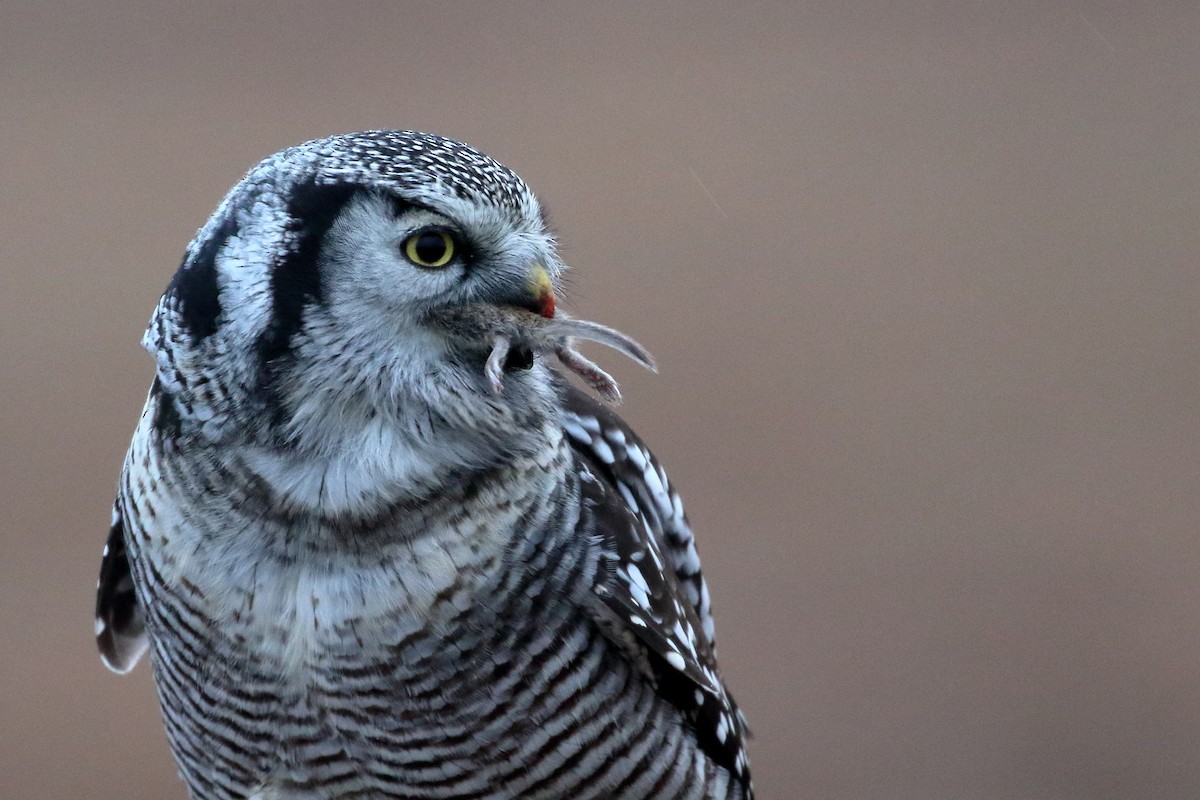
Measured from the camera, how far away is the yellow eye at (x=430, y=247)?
5.31 feet

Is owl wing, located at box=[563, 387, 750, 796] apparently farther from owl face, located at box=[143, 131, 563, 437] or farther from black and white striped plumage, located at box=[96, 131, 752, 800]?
owl face, located at box=[143, 131, 563, 437]

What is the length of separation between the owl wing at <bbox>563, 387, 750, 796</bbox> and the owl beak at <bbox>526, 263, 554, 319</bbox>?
0.39m

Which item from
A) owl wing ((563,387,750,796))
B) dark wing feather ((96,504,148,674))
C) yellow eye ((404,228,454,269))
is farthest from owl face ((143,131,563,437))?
dark wing feather ((96,504,148,674))

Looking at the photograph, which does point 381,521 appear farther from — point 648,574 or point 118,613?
point 118,613

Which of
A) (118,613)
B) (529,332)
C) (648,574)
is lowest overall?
(118,613)

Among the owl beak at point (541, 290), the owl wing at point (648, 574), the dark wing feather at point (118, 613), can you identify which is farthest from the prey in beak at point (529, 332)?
the dark wing feather at point (118, 613)

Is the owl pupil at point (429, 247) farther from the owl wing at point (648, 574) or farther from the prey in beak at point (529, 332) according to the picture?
the owl wing at point (648, 574)

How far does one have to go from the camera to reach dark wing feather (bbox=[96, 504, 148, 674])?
7.38ft

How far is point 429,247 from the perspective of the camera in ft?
5.36

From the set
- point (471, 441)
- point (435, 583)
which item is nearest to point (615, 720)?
point (435, 583)

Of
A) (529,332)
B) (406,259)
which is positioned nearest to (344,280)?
(406,259)

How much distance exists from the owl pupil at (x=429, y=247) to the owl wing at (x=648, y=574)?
1.78 feet

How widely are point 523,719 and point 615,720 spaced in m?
0.19

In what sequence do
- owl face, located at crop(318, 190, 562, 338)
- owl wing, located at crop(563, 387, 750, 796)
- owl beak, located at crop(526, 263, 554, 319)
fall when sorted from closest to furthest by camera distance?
owl face, located at crop(318, 190, 562, 338), owl beak, located at crop(526, 263, 554, 319), owl wing, located at crop(563, 387, 750, 796)
